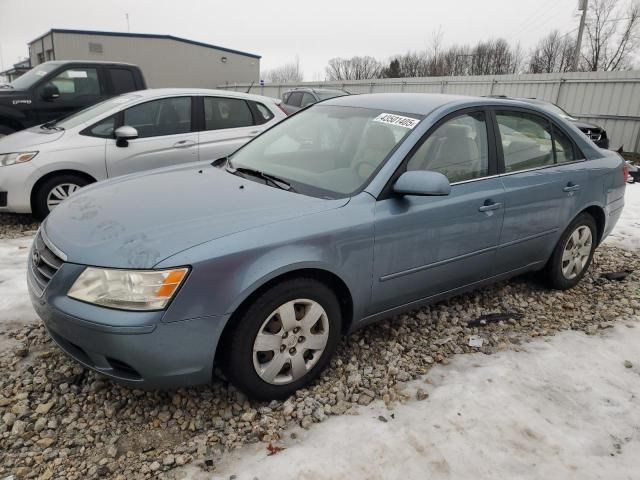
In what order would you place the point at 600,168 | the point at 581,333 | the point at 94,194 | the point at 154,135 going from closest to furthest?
the point at 94,194, the point at 581,333, the point at 600,168, the point at 154,135

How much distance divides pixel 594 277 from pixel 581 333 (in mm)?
1331

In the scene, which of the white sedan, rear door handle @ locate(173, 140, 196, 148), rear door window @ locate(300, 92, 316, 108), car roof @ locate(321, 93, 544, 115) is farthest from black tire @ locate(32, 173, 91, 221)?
rear door window @ locate(300, 92, 316, 108)

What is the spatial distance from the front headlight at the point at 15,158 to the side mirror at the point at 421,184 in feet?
14.0

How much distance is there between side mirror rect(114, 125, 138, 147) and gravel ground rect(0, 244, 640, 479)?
107 inches

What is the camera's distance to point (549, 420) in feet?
8.52

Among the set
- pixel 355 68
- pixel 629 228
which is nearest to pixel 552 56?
pixel 355 68

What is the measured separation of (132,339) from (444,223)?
1.88m

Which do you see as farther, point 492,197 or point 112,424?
point 492,197

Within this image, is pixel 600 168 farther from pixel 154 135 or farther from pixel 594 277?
pixel 154 135

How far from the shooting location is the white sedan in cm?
522

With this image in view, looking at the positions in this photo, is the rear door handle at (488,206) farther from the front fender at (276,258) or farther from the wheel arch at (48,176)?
the wheel arch at (48,176)

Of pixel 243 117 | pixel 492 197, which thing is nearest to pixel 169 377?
pixel 492 197

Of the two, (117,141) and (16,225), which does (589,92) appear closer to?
(117,141)

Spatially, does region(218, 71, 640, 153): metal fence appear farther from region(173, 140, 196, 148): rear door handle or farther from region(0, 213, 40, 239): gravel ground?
region(0, 213, 40, 239): gravel ground
